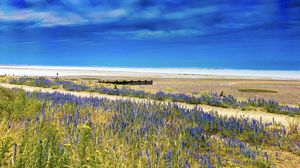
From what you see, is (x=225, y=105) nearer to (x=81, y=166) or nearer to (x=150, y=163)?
(x=150, y=163)

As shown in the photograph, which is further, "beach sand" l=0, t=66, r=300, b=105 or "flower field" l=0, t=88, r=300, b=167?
"beach sand" l=0, t=66, r=300, b=105

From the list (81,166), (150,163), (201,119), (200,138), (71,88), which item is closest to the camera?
(81,166)

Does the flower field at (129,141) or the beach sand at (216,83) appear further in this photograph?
the beach sand at (216,83)

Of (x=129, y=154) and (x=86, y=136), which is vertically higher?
(x=86, y=136)

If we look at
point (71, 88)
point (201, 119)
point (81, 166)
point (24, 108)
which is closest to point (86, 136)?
point (81, 166)

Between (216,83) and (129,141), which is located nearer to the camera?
(129,141)

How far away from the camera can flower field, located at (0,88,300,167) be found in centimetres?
351

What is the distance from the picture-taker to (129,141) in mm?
5707

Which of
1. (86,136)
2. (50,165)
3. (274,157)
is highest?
(86,136)

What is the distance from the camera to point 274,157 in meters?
6.30

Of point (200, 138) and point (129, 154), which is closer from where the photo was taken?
point (129, 154)

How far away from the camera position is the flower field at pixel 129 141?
3.51m

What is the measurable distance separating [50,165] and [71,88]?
20920 mm

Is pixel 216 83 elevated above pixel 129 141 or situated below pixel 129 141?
above
